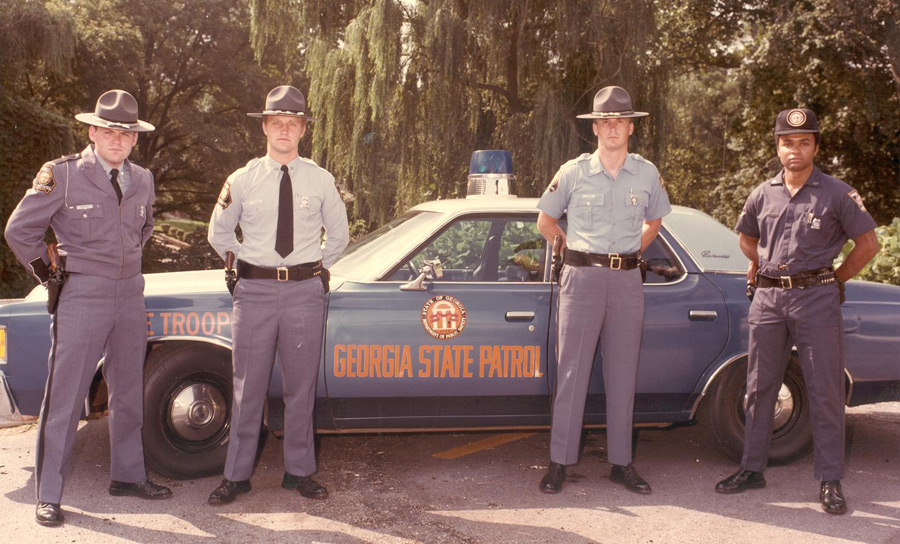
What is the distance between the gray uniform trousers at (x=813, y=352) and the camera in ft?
14.6

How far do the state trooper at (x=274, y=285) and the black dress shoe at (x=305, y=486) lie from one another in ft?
0.04

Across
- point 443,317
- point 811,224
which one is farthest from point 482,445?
point 811,224

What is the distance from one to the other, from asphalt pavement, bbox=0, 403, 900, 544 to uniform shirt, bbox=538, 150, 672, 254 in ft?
4.27

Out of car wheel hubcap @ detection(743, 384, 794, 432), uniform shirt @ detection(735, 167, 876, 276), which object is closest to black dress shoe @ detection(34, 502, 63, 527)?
uniform shirt @ detection(735, 167, 876, 276)

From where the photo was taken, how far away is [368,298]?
15.5 feet

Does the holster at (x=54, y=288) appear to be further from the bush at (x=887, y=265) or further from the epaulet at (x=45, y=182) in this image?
the bush at (x=887, y=265)

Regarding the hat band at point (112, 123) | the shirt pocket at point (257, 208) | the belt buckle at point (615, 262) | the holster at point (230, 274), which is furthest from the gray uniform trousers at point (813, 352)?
the hat band at point (112, 123)

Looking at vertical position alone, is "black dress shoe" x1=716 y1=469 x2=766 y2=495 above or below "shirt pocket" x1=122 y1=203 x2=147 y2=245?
below

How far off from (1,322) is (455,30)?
9407mm

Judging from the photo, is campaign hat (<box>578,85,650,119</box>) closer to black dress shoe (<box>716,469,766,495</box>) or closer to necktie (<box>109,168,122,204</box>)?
black dress shoe (<box>716,469,766,495</box>)

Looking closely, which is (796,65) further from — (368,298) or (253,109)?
(368,298)

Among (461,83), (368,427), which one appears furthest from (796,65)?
(368,427)

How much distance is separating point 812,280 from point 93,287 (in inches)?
134

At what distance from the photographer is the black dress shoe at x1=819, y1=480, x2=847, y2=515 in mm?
4398
